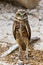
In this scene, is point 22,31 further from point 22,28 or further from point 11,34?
point 11,34

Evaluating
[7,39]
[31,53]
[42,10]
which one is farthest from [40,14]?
[31,53]

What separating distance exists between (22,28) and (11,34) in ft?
4.28

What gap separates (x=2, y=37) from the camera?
5.33m

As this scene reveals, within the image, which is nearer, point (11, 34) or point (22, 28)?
point (22, 28)

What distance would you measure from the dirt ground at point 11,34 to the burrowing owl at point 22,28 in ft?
0.95

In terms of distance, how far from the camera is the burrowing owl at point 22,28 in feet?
13.6

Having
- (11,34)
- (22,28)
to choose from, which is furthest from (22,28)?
(11,34)

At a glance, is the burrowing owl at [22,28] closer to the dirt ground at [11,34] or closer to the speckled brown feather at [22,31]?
the speckled brown feather at [22,31]

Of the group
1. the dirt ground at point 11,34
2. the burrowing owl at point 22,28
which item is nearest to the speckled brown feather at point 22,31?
the burrowing owl at point 22,28

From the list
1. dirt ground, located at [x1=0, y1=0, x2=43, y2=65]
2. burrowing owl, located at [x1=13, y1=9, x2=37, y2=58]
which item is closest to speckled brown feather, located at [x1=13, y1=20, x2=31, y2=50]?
burrowing owl, located at [x1=13, y1=9, x2=37, y2=58]

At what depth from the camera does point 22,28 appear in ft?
13.8

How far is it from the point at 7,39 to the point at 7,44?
0.24m

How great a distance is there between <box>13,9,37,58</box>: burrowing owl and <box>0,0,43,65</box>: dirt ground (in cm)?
29

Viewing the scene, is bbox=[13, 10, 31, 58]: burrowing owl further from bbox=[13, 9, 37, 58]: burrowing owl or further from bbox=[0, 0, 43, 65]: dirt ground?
bbox=[0, 0, 43, 65]: dirt ground
